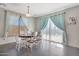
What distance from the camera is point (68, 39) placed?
174 centimetres

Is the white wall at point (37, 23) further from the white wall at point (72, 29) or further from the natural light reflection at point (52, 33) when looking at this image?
the natural light reflection at point (52, 33)

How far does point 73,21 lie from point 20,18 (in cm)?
100

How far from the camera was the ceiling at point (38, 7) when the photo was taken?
4.97 feet

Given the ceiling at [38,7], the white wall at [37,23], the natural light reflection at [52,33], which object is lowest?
the natural light reflection at [52,33]

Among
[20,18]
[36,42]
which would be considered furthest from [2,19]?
[36,42]

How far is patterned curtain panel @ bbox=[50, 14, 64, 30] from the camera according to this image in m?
1.72

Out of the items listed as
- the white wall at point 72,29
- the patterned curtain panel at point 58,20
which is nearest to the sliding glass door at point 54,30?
the patterned curtain panel at point 58,20

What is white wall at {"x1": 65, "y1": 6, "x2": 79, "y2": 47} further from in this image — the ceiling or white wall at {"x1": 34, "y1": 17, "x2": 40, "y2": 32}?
white wall at {"x1": 34, "y1": 17, "x2": 40, "y2": 32}

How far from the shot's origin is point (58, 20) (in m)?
1.77

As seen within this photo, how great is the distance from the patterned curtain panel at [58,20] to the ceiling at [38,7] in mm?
133

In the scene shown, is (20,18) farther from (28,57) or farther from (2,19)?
(28,57)

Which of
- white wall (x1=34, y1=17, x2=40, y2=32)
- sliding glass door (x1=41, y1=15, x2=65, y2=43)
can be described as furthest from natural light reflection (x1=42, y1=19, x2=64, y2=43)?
white wall (x1=34, y1=17, x2=40, y2=32)

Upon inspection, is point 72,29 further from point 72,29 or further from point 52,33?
point 52,33

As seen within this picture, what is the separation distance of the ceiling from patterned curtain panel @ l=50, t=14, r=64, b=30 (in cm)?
13
